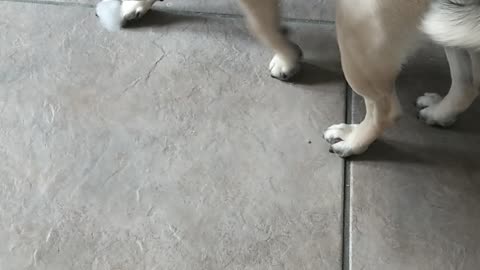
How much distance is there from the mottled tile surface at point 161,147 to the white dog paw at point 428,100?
0.23 meters

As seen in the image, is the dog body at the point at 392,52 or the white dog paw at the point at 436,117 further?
the white dog paw at the point at 436,117

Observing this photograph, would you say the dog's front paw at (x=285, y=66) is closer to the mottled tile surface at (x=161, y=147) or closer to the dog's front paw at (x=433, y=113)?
the mottled tile surface at (x=161, y=147)

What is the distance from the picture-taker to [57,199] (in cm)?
162

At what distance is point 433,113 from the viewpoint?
1.65 metres

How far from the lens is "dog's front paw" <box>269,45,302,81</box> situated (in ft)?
5.68

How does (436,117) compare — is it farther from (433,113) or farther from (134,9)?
(134,9)

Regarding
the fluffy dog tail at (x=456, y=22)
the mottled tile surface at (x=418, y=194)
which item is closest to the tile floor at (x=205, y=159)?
the mottled tile surface at (x=418, y=194)

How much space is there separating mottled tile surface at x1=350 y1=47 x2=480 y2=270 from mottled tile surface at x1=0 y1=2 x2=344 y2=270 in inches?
3.0

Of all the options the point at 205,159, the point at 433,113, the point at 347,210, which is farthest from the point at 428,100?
the point at 205,159

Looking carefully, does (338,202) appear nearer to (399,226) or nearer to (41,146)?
(399,226)

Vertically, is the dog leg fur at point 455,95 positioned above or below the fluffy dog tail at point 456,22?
below

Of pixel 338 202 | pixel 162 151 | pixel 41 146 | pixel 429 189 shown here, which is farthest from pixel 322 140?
pixel 41 146

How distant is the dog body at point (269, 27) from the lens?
1560 mm

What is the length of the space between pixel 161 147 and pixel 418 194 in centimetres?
69
